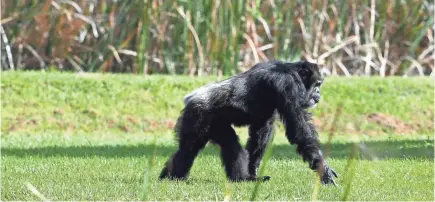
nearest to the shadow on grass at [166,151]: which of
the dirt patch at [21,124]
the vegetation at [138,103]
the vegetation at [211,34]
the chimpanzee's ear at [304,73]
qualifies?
the chimpanzee's ear at [304,73]

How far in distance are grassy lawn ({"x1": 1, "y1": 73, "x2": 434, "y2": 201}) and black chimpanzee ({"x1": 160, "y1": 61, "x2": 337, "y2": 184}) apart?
0.76 feet

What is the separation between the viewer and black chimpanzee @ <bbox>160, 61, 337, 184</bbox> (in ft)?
26.7

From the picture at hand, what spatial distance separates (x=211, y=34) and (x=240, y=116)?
→ 883 cm

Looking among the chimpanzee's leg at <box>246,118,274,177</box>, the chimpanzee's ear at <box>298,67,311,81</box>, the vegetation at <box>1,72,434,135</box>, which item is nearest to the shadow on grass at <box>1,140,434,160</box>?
the chimpanzee's leg at <box>246,118,274,177</box>

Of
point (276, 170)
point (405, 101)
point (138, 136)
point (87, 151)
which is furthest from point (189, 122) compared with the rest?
point (405, 101)

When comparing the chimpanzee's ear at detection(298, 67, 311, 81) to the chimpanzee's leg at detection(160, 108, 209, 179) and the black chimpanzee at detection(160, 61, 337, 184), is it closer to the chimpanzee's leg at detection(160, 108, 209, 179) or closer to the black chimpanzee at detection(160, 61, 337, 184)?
the black chimpanzee at detection(160, 61, 337, 184)

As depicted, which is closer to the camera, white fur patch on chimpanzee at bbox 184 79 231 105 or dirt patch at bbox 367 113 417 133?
white fur patch on chimpanzee at bbox 184 79 231 105

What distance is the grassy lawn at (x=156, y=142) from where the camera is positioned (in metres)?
7.51

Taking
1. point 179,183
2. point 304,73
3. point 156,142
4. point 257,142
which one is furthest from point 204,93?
point 156,142

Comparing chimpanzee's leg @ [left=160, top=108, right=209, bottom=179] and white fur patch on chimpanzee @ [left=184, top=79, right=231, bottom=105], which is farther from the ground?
white fur patch on chimpanzee @ [left=184, top=79, right=231, bottom=105]

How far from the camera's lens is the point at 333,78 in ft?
56.5

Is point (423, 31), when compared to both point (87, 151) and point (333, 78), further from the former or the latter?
point (87, 151)

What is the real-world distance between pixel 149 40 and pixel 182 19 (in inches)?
31.4

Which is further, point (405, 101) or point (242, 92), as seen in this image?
point (405, 101)
